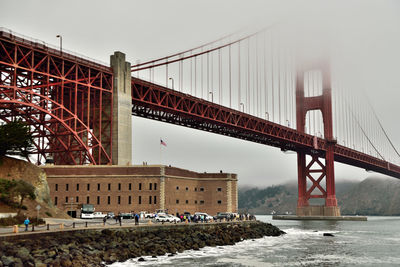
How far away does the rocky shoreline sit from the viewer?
104 ft

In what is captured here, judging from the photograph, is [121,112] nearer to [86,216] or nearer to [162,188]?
[162,188]

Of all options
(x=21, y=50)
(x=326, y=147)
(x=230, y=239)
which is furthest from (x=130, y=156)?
(x=326, y=147)

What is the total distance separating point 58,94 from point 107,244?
38.1m

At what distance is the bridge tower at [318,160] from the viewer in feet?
409

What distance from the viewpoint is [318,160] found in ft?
422

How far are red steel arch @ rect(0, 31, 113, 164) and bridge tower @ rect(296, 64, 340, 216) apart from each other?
64.8 m

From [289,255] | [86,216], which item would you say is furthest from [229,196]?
[289,255]

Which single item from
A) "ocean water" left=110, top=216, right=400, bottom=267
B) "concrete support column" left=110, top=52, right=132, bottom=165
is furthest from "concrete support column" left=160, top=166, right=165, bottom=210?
"ocean water" left=110, top=216, right=400, bottom=267

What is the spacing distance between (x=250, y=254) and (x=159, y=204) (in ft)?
67.6

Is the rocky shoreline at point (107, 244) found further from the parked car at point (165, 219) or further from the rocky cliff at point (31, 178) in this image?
the rocky cliff at point (31, 178)

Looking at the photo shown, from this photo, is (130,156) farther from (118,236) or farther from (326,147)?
(326,147)

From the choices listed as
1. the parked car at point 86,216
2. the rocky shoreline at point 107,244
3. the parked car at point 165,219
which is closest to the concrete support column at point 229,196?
the rocky shoreline at point 107,244

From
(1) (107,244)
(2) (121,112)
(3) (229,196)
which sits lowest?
(1) (107,244)

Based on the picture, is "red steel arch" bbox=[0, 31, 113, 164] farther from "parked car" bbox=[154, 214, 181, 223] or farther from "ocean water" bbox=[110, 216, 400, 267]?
"ocean water" bbox=[110, 216, 400, 267]
